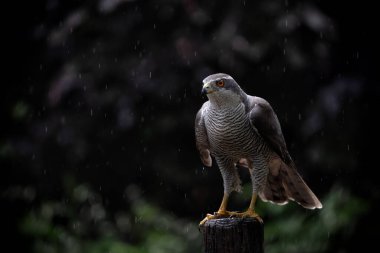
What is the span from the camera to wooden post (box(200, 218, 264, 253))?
108 inches

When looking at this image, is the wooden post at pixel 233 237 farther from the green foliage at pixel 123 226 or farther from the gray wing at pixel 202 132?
the green foliage at pixel 123 226

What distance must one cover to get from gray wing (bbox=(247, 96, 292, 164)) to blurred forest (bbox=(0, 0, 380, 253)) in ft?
2.74

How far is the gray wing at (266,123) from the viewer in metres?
3.50

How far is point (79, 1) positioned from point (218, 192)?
5.52ft

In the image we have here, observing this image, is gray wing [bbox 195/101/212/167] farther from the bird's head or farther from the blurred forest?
the blurred forest

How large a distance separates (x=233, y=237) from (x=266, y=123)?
2.95 ft

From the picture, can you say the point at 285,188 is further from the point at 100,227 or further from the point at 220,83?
the point at 100,227

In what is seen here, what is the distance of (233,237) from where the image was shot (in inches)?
108

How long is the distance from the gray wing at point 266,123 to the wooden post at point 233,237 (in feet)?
2.68

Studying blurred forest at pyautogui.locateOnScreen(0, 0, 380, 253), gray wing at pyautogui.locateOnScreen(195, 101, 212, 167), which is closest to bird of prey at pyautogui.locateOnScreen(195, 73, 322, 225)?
gray wing at pyautogui.locateOnScreen(195, 101, 212, 167)

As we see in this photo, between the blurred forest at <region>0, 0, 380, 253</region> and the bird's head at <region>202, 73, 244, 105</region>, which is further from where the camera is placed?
the blurred forest at <region>0, 0, 380, 253</region>

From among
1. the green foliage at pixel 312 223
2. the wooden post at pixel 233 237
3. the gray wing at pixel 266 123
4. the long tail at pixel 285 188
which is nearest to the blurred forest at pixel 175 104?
the green foliage at pixel 312 223

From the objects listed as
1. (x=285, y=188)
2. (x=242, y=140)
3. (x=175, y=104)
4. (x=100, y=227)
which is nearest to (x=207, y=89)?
(x=242, y=140)

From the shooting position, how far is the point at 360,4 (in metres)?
4.36
